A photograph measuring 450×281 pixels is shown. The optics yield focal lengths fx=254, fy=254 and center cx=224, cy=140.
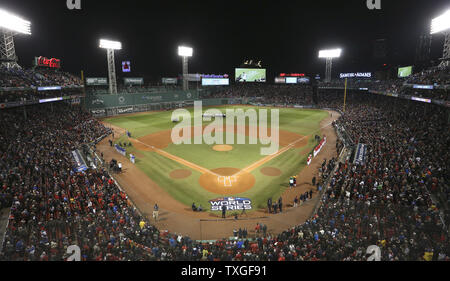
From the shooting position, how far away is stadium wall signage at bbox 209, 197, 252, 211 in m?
19.1

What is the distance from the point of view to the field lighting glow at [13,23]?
111 ft

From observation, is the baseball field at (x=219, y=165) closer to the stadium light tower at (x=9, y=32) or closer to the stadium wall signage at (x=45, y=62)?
the stadium wall signage at (x=45, y=62)

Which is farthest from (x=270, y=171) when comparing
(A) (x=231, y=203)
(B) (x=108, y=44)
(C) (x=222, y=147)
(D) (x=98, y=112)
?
(B) (x=108, y=44)

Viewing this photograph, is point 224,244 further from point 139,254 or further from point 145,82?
point 145,82

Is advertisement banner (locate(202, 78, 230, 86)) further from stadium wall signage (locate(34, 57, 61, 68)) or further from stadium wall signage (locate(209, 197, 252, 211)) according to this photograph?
stadium wall signage (locate(209, 197, 252, 211))

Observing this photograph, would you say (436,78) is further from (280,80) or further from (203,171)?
(280,80)

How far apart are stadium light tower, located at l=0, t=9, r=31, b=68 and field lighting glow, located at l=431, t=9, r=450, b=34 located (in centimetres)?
6033

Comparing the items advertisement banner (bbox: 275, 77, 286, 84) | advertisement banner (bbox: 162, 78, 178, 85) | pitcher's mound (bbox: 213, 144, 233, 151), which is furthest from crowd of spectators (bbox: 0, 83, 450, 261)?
advertisement banner (bbox: 275, 77, 286, 84)

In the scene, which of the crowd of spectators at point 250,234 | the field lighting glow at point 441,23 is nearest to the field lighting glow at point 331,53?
the field lighting glow at point 441,23

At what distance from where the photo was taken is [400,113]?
41938 millimetres

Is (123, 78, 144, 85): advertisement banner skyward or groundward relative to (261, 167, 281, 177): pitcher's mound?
skyward

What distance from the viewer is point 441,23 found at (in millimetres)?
37094

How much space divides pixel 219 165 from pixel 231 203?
8.54 m
